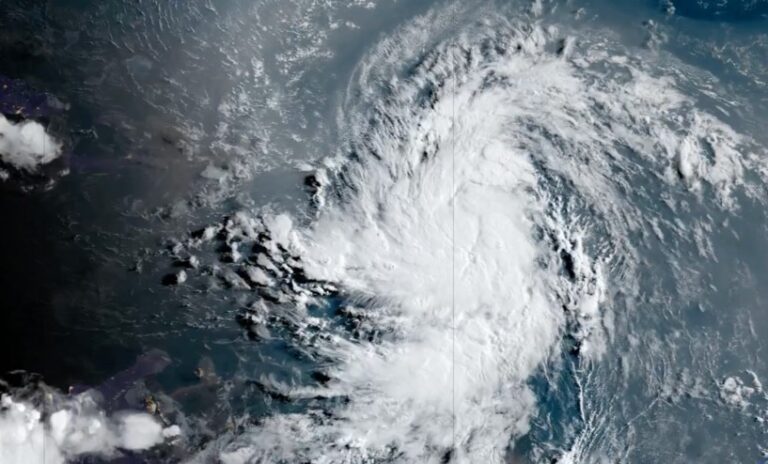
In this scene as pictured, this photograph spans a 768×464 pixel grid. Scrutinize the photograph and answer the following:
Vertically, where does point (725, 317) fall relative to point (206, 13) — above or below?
below

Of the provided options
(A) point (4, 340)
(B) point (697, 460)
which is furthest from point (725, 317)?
(A) point (4, 340)

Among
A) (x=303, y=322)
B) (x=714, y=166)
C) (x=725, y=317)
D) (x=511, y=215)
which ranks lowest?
(x=303, y=322)

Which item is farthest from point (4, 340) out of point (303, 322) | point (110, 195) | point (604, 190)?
point (604, 190)

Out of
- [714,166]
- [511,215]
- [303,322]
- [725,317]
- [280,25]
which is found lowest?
[303,322]

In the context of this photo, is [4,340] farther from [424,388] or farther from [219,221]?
[424,388]

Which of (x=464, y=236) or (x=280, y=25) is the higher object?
(x=280, y=25)

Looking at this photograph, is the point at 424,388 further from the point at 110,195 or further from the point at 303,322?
the point at 110,195
